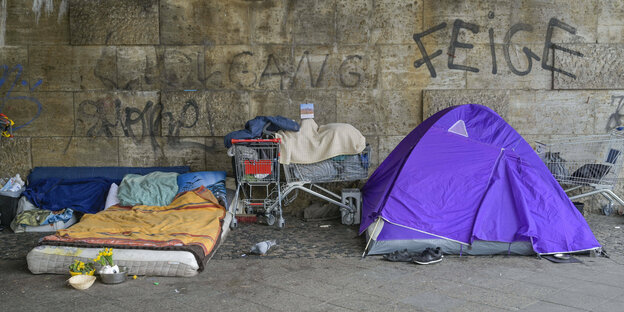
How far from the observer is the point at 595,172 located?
6.71 metres

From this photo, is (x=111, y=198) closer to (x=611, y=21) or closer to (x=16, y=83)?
(x=16, y=83)

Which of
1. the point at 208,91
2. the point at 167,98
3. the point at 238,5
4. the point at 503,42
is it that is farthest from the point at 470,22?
the point at 167,98

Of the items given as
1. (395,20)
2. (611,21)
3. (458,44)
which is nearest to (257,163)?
(395,20)

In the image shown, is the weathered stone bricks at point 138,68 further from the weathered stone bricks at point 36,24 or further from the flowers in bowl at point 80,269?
the flowers in bowl at point 80,269

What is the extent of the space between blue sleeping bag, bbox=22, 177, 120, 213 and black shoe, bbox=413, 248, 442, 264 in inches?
177

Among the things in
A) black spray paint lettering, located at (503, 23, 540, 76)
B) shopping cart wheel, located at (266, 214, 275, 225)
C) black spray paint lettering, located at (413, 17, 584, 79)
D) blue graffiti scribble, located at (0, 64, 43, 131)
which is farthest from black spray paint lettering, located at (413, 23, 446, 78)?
blue graffiti scribble, located at (0, 64, 43, 131)

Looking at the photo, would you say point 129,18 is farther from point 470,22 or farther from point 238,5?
point 470,22

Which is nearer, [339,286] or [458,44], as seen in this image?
[339,286]

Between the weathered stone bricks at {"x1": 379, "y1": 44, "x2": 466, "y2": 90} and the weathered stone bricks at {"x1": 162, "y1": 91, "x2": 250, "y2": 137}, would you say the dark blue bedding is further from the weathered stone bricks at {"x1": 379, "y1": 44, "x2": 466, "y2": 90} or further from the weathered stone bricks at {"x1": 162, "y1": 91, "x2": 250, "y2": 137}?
the weathered stone bricks at {"x1": 379, "y1": 44, "x2": 466, "y2": 90}

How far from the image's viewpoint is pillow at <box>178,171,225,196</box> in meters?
7.10

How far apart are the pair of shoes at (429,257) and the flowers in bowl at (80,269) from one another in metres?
3.09

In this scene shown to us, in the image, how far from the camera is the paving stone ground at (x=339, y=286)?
13.6 feet

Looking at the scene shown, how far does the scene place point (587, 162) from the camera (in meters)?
7.07

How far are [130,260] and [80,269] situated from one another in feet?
1.41
